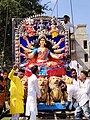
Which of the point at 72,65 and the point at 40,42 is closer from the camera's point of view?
the point at 72,65

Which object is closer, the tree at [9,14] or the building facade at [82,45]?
the tree at [9,14]

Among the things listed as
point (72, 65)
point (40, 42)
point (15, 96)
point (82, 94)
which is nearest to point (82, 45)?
point (40, 42)

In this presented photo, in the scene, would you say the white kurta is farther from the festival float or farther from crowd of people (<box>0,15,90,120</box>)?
the festival float

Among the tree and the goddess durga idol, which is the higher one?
the tree

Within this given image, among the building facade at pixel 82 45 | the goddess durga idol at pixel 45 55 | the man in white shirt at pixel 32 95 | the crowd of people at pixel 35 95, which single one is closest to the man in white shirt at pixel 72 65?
the goddess durga idol at pixel 45 55

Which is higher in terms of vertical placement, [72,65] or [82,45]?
[82,45]

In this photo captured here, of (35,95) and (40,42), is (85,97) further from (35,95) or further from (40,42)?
(40,42)

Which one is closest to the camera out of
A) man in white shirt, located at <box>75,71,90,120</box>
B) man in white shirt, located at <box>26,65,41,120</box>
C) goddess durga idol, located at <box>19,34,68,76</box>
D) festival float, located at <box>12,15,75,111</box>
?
man in white shirt, located at <box>75,71,90,120</box>

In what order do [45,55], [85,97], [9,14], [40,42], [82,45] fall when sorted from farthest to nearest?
[82,45]
[9,14]
[40,42]
[45,55]
[85,97]

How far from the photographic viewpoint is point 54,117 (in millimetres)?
8367

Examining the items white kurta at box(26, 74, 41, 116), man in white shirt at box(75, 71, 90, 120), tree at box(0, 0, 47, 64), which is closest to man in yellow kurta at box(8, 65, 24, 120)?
white kurta at box(26, 74, 41, 116)

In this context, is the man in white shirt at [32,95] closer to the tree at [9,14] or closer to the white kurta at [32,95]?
the white kurta at [32,95]

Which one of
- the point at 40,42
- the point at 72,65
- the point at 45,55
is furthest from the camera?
the point at 40,42

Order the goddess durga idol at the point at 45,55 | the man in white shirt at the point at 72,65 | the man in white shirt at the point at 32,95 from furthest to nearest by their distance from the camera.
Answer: the man in white shirt at the point at 72,65 < the goddess durga idol at the point at 45,55 < the man in white shirt at the point at 32,95
